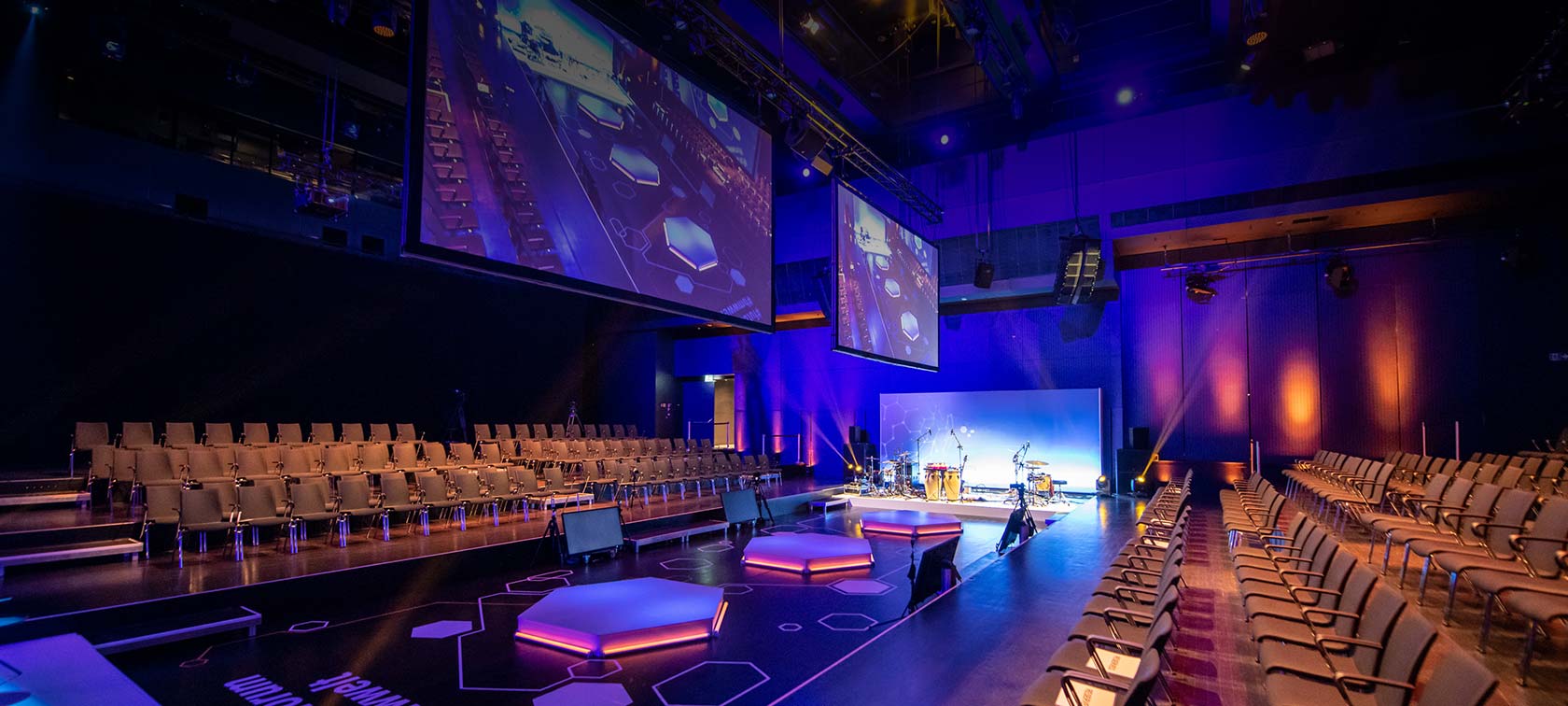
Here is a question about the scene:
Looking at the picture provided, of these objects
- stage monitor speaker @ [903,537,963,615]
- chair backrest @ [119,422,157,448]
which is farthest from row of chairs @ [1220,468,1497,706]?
chair backrest @ [119,422,157,448]

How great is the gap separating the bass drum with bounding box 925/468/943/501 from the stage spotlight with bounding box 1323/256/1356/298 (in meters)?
7.30

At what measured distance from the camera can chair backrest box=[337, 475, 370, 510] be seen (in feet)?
22.8

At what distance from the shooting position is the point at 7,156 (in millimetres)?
9055

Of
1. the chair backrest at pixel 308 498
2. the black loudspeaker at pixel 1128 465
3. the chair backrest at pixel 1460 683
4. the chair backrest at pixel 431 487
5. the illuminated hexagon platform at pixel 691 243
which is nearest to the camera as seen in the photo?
the chair backrest at pixel 1460 683

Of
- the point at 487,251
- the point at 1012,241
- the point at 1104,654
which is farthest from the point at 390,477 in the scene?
the point at 1012,241

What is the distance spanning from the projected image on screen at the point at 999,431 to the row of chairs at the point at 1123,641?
8687 mm

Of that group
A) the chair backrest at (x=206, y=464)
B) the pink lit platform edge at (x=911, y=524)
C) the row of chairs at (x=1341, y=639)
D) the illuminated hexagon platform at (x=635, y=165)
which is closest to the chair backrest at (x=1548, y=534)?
the row of chairs at (x=1341, y=639)

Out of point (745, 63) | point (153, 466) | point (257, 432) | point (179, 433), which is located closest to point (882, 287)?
point (745, 63)

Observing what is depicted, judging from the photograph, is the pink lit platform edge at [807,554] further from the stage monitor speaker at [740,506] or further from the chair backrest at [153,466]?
the chair backrest at [153,466]

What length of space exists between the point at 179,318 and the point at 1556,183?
20.2 meters

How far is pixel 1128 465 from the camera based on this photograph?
13.0 m

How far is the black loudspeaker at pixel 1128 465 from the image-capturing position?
1288 centimetres

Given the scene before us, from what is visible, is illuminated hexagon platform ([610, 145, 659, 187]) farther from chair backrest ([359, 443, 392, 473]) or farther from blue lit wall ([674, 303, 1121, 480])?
blue lit wall ([674, 303, 1121, 480])

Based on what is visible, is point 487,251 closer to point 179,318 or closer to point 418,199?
point 418,199
